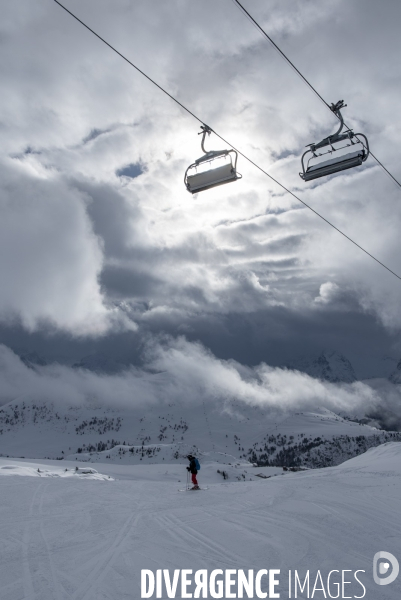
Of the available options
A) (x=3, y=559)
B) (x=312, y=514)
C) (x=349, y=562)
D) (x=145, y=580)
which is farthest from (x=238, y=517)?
(x=3, y=559)

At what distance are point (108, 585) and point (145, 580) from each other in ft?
2.25

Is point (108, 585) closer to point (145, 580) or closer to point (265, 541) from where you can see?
point (145, 580)

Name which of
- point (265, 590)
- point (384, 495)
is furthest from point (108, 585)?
point (384, 495)

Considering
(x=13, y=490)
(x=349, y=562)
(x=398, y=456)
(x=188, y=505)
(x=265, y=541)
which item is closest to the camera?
(x=349, y=562)

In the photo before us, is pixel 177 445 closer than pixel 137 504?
No

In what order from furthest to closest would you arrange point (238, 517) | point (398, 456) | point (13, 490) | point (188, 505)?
point (398, 456) → point (13, 490) → point (188, 505) → point (238, 517)

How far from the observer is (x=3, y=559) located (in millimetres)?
9117

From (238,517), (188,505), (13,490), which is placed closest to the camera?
(238,517)

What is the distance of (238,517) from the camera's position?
12562mm

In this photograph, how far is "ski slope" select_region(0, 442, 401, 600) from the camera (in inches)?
316

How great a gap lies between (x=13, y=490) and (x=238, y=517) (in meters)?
11.7

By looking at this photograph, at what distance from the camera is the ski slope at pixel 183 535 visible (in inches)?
316

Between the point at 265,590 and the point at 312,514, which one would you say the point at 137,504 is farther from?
the point at 265,590

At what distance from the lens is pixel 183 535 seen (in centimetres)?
1064
